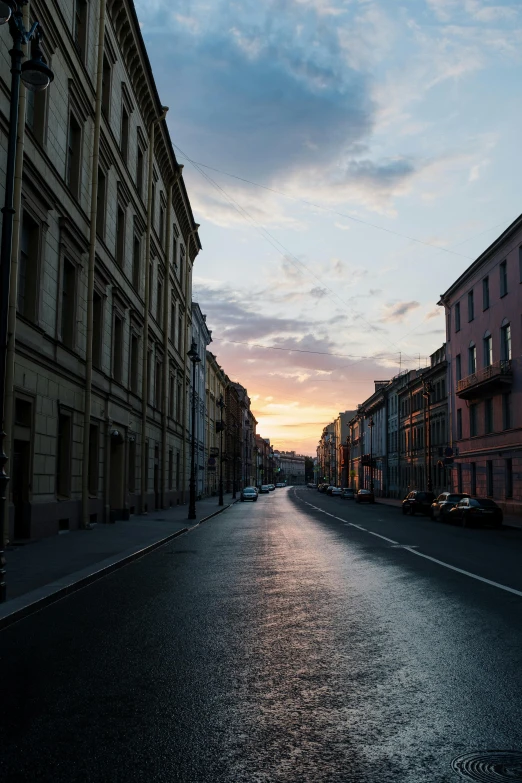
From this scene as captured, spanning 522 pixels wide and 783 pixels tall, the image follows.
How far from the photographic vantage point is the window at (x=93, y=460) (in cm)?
2409

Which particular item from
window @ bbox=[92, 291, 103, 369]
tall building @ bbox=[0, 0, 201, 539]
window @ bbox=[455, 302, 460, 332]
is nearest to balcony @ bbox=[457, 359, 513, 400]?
window @ bbox=[455, 302, 460, 332]

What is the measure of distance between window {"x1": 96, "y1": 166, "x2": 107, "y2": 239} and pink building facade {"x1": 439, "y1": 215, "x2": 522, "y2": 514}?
22.0 metres

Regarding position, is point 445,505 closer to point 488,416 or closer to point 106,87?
Result: point 488,416

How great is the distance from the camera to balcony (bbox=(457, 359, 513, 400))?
38.6m

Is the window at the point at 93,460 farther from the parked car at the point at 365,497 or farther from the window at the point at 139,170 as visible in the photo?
the parked car at the point at 365,497

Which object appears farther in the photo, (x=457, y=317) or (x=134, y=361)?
(x=457, y=317)

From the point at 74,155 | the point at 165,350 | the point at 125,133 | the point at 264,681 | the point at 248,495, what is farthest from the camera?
the point at 248,495

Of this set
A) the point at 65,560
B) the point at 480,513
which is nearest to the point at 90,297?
the point at 65,560

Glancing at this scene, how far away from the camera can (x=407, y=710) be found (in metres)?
4.92

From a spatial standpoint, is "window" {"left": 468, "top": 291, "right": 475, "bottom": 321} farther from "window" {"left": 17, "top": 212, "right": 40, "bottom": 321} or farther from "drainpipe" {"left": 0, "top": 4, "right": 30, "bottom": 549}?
"drainpipe" {"left": 0, "top": 4, "right": 30, "bottom": 549}

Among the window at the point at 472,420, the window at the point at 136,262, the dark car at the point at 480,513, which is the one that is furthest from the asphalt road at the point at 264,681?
the window at the point at 472,420

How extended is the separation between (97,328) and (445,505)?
1868 centimetres

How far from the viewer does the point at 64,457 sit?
20781 millimetres

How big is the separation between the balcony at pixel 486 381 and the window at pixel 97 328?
2298cm
